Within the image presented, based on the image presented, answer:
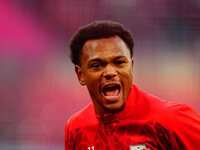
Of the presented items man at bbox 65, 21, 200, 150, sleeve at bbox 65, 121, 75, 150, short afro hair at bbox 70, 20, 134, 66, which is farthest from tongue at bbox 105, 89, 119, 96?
sleeve at bbox 65, 121, 75, 150

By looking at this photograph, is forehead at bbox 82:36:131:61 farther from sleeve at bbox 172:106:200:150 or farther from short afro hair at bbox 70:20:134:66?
sleeve at bbox 172:106:200:150

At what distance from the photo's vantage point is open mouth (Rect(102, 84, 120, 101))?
1.80m

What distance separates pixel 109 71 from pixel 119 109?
0.83 ft

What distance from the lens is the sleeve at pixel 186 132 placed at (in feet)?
5.14

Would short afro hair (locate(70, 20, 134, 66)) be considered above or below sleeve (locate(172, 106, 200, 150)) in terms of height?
above

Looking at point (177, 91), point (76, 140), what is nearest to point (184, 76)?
point (177, 91)

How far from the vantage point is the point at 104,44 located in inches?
70.9

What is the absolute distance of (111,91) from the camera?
1825 mm

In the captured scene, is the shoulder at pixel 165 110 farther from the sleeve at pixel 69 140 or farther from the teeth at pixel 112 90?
the sleeve at pixel 69 140

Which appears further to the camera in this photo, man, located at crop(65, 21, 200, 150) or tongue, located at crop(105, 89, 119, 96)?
tongue, located at crop(105, 89, 119, 96)

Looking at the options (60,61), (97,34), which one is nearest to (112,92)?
(97,34)

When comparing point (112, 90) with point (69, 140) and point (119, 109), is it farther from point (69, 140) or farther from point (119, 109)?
point (69, 140)

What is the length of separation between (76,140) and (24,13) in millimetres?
3136

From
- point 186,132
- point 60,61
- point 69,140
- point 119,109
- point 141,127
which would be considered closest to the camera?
point 186,132
